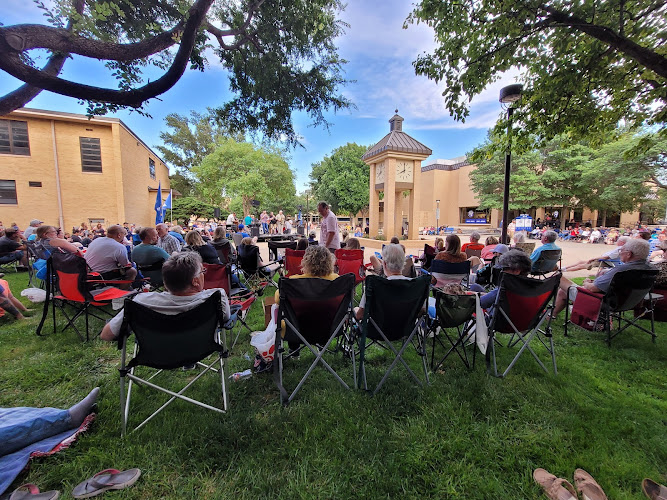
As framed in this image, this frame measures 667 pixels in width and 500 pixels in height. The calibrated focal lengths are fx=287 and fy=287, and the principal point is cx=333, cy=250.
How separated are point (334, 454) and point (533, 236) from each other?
88.8 ft

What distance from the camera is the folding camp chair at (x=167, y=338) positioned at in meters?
1.95

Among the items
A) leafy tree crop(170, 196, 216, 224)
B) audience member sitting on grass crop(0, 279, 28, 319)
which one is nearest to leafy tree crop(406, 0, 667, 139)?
audience member sitting on grass crop(0, 279, 28, 319)

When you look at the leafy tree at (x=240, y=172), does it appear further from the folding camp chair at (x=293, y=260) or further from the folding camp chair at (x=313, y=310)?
the folding camp chair at (x=313, y=310)

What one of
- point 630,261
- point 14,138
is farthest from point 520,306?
point 14,138

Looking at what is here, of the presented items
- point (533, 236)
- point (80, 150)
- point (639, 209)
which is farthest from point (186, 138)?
point (639, 209)

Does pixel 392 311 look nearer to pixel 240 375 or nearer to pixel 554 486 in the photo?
pixel 554 486

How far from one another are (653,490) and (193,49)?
6753 millimetres

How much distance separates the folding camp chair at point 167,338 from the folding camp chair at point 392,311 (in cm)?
117

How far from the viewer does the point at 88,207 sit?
56.2ft

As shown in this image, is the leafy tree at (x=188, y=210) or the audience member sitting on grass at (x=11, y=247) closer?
the audience member sitting on grass at (x=11, y=247)

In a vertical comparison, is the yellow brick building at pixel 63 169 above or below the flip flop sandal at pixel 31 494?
above

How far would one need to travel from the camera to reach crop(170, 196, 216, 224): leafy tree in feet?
84.3

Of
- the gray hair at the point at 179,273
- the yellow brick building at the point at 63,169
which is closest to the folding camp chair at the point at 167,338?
the gray hair at the point at 179,273

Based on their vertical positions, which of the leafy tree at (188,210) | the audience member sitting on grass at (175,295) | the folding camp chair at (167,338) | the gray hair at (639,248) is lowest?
the folding camp chair at (167,338)
